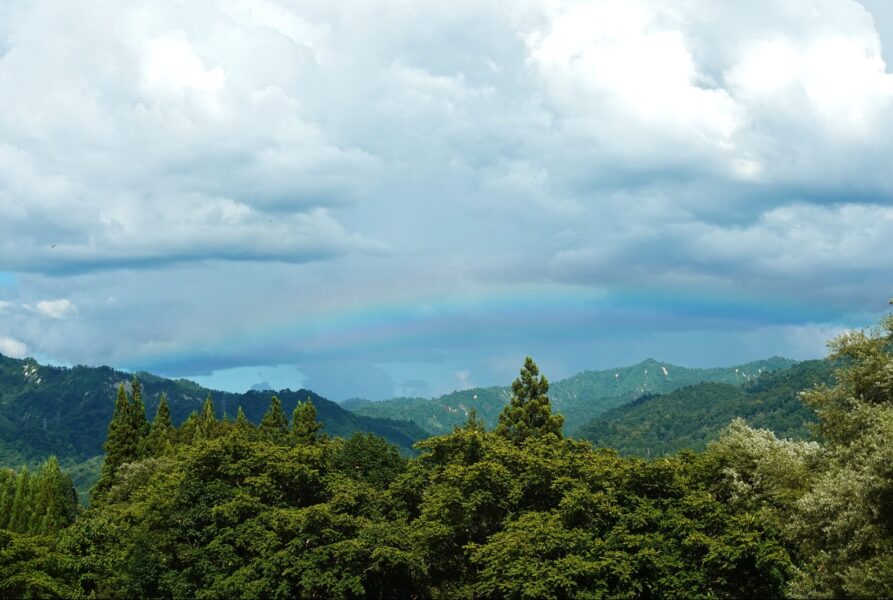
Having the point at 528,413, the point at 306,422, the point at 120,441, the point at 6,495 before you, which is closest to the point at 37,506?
the point at 6,495

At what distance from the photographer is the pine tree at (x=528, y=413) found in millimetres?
74750

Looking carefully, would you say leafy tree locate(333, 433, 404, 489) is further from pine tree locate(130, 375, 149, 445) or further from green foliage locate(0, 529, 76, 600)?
Result: pine tree locate(130, 375, 149, 445)

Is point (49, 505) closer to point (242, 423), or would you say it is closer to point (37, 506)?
point (37, 506)

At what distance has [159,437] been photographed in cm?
10369

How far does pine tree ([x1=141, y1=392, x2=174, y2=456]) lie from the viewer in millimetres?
99375

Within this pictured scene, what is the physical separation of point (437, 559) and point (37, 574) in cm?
2570

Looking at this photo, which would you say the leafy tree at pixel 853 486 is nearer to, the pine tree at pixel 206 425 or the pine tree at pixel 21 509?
the pine tree at pixel 206 425

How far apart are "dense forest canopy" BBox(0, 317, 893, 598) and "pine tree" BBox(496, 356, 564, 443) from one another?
16461 millimetres

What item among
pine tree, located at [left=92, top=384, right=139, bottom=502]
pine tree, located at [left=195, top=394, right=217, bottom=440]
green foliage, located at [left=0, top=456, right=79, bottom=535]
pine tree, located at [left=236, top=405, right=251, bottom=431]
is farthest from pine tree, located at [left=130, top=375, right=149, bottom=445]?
pine tree, located at [left=236, top=405, right=251, bottom=431]

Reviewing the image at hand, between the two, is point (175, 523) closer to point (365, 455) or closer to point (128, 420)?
point (365, 455)

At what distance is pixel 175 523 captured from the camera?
166ft

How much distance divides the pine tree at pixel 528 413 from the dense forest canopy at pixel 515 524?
54.0 ft

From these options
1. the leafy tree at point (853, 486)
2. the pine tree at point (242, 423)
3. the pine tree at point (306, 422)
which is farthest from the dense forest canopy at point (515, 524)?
the pine tree at point (306, 422)

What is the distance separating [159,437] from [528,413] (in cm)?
5223
